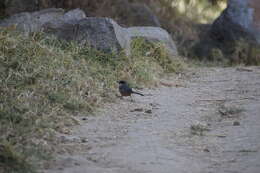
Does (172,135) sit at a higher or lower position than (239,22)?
lower

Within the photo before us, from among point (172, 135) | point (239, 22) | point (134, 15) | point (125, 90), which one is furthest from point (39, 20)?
point (239, 22)

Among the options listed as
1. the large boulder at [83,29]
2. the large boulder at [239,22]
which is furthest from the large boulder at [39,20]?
the large boulder at [239,22]

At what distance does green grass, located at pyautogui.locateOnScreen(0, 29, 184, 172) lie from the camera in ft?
17.6

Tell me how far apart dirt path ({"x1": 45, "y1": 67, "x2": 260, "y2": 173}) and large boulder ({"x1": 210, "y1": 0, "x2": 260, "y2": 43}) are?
4.02m

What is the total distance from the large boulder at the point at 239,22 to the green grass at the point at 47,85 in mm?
3210

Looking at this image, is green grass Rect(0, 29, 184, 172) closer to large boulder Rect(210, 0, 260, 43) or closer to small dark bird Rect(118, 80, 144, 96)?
small dark bird Rect(118, 80, 144, 96)

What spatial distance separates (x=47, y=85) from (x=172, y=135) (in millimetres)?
1601

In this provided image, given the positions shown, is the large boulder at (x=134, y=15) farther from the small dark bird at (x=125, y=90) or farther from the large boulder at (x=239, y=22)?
the small dark bird at (x=125, y=90)

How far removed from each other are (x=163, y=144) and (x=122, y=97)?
2.31m

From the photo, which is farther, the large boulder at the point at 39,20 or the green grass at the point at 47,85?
the large boulder at the point at 39,20

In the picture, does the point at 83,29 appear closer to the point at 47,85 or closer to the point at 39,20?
the point at 39,20

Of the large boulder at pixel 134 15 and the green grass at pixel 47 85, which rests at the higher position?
the large boulder at pixel 134 15

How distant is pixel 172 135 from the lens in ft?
20.7

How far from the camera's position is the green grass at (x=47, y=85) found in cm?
535
